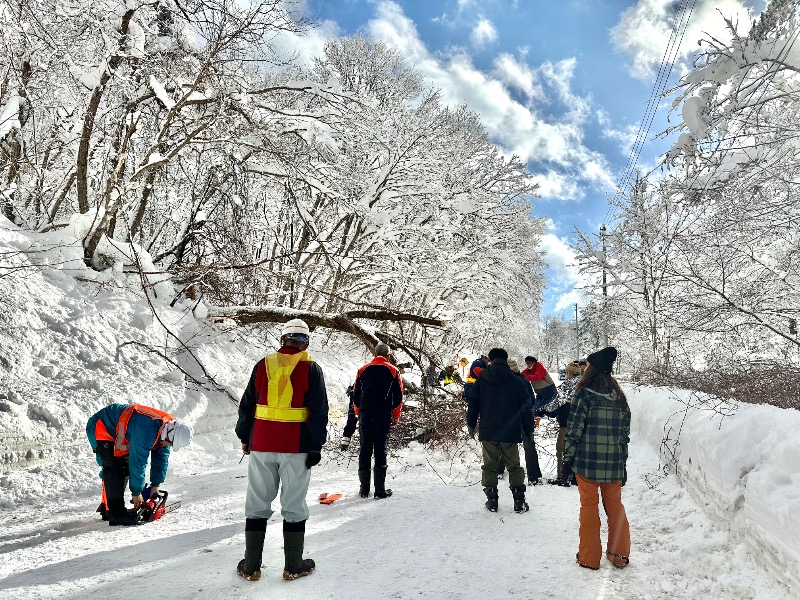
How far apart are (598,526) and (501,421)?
61.9 inches

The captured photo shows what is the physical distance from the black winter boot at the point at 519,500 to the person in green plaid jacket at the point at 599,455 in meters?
1.24

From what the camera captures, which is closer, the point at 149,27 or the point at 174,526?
the point at 174,526

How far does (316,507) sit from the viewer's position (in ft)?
17.4

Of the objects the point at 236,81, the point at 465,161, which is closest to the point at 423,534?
the point at 236,81

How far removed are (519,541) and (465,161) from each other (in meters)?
17.9

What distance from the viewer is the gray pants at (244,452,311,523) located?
3475mm

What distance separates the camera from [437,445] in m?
7.76

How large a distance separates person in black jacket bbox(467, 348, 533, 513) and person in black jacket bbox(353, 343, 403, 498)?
979 mm

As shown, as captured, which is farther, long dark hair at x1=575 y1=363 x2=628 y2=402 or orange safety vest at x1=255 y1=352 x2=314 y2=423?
long dark hair at x1=575 y1=363 x2=628 y2=402

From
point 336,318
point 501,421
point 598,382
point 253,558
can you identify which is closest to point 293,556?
point 253,558

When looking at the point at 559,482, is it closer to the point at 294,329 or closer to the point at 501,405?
the point at 501,405

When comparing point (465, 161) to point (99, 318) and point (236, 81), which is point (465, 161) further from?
point (99, 318)

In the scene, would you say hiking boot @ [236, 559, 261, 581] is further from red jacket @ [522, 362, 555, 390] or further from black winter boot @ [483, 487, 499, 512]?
red jacket @ [522, 362, 555, 390]

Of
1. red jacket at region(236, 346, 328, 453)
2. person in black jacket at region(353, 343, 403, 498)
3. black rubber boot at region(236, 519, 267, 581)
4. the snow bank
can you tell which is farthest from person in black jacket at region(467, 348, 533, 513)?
black rubber boot at region(236, 519, 267, 581)
